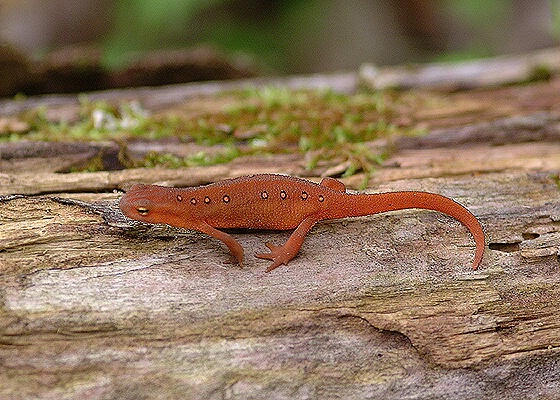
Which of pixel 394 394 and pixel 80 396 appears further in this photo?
pixel 394 394

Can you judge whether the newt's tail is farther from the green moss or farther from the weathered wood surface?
the green moss

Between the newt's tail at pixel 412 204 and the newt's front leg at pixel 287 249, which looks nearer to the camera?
the newt's front leg at pixel 287 249

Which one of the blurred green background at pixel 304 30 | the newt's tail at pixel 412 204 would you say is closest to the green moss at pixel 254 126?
the newt's tail at pixel 412 204

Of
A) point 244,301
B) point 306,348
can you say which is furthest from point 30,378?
point 306,348

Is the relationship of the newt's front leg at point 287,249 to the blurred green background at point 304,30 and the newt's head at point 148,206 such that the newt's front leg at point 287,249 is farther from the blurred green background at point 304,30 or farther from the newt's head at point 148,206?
the blurred green background at point 304,30

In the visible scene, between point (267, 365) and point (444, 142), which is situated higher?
point (444, 142)

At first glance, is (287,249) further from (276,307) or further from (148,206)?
(148,206)

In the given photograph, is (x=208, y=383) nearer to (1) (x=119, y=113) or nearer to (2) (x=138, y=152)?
(2) (x=138, y=152)
